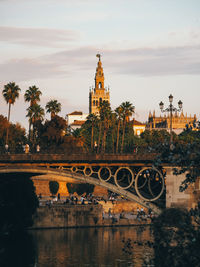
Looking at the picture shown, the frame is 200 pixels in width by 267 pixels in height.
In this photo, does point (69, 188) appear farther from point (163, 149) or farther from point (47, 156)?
point (163, 149)

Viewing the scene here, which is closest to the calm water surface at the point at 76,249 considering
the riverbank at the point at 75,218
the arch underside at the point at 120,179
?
the riverbank at the point at 75,218

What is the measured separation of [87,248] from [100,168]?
1355 centimetres

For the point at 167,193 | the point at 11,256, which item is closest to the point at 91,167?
the point at 167,193

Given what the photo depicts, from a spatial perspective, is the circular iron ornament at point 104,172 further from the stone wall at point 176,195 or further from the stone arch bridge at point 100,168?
the stone wall at point 176,195

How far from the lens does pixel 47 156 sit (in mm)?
55281

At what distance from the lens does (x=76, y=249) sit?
6506 cm

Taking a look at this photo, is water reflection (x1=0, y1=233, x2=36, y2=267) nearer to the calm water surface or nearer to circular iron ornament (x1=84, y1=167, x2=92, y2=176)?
the calm water surface

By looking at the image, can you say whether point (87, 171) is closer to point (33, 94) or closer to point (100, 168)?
point (100, 168)

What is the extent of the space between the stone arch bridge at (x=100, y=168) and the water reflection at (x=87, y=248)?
3589 mm

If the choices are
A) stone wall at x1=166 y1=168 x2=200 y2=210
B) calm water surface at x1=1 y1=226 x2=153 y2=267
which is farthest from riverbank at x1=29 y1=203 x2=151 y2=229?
stone wall at x1=166 y1=168 x2=200 y2=210

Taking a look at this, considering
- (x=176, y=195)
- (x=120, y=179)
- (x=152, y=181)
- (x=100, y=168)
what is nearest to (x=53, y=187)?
(x=152, y=181)

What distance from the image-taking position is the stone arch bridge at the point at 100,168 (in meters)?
53.8

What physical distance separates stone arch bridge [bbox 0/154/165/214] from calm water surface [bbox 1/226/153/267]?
4.06 meters

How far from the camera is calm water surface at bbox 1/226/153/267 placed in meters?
57.5
